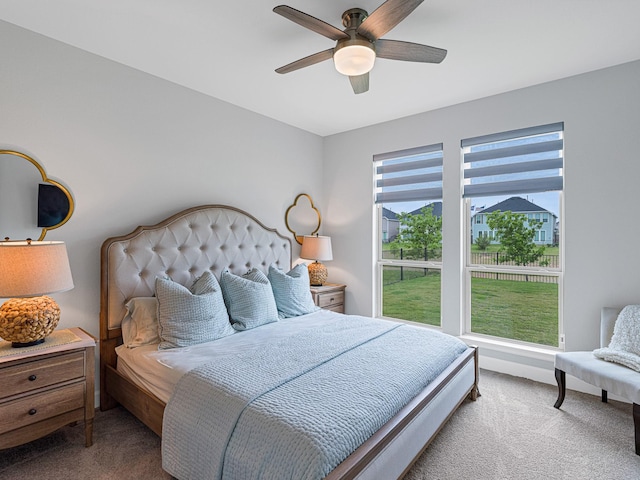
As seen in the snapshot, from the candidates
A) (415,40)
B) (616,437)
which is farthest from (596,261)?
(415,40)

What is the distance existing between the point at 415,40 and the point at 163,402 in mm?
2788

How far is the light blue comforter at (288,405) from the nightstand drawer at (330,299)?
167 centimetres

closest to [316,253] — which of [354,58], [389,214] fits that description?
[389,214]

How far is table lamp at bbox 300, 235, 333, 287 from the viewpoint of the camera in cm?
400

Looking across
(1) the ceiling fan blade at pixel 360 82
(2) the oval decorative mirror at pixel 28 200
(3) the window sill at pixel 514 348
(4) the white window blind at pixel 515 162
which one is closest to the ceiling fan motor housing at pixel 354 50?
(1) the ceiling fan blade at pixel 360 82

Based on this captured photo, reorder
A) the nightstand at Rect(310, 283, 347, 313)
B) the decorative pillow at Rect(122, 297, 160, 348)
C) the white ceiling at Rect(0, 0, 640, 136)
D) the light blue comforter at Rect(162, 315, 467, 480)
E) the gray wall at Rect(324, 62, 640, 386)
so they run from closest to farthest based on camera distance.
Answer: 1. the light blue comforter at Rect(162, 315, 467, 480)
2. the white ceiling at Rect(0, 0, 640, 136)
3. the decorative pillow at Rect(122, 297, 160, 348)
4. the gray wall at Rect(324, 62, 640, 386)
5. the nightstand at Rect(310, 283, 347, 313)

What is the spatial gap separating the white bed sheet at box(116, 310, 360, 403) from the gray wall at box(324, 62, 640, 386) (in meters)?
2.15

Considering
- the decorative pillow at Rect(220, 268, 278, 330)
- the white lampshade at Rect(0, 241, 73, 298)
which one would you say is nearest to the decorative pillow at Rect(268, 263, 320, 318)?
the decorative pillow at Rect(220, 268, 278, 330)

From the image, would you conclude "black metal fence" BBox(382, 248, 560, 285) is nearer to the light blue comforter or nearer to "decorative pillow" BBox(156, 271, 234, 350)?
→ the light blue comforter

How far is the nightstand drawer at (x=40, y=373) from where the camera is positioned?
182 centimetres

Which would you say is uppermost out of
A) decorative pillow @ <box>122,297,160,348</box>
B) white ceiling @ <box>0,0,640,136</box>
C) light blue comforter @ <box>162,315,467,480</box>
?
white ceiling @ <box>0,0,640,136</box>

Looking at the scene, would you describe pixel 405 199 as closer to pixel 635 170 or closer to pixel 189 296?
pixel 635 170

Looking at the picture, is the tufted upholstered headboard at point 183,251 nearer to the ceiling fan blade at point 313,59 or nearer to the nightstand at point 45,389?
the nightstand at point 45,389

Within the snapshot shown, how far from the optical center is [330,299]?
416 centimetres
